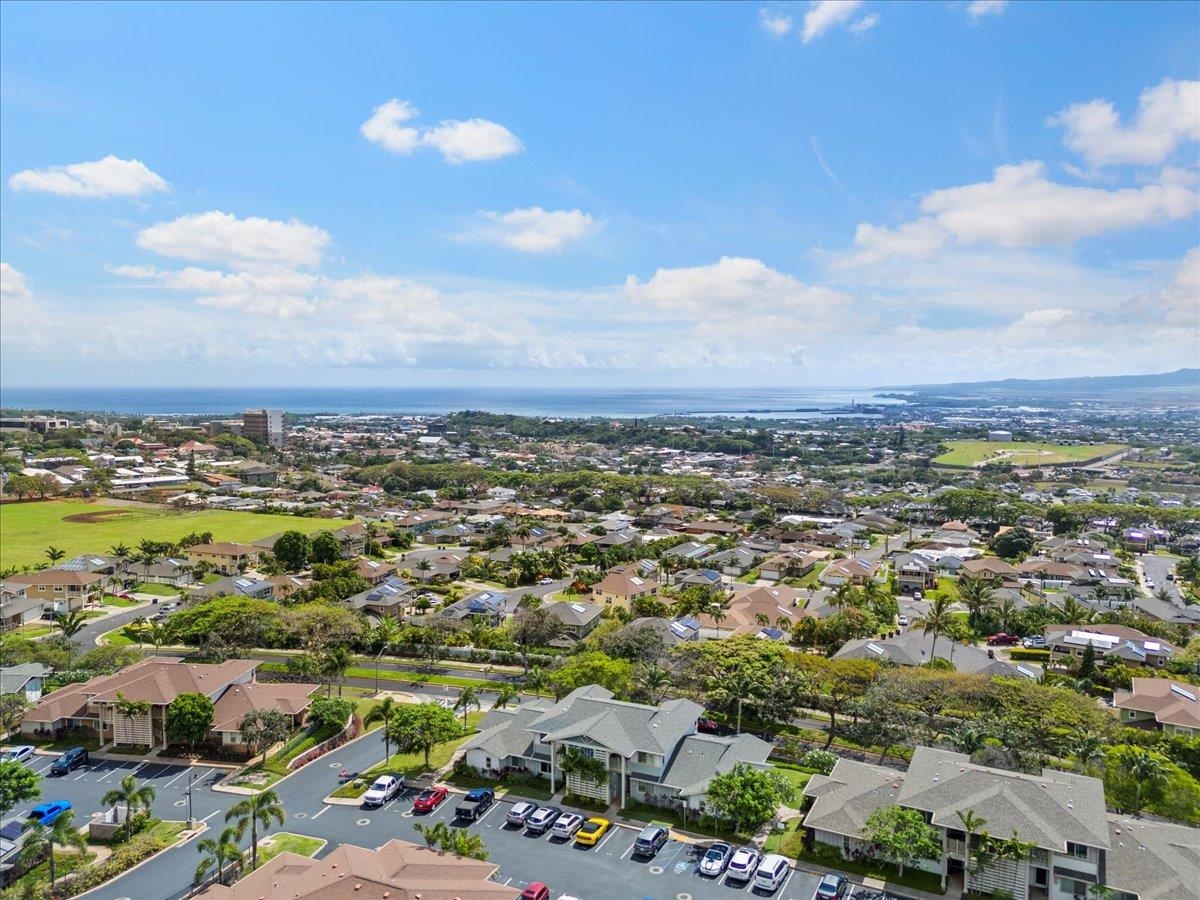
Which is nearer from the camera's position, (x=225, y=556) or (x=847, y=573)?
(x=847, y=573)

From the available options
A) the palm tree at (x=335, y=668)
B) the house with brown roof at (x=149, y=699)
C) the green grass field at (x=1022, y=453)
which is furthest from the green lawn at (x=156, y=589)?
the green grass field at (x=1022, y=453)

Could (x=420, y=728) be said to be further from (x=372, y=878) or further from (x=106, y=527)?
(x=106, y=527)

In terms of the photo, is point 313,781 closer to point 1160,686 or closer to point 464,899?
point 464,899

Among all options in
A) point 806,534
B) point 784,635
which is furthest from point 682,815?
point 806,534

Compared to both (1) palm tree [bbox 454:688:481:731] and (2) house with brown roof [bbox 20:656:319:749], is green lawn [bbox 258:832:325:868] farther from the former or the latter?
(1) palm tree [bbox 454:688:481:731]

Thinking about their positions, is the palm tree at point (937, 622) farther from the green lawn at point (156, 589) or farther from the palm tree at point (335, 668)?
the green lawn at point (156, 589)

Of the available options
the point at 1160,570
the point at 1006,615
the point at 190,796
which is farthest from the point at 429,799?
the point at 1160,570
